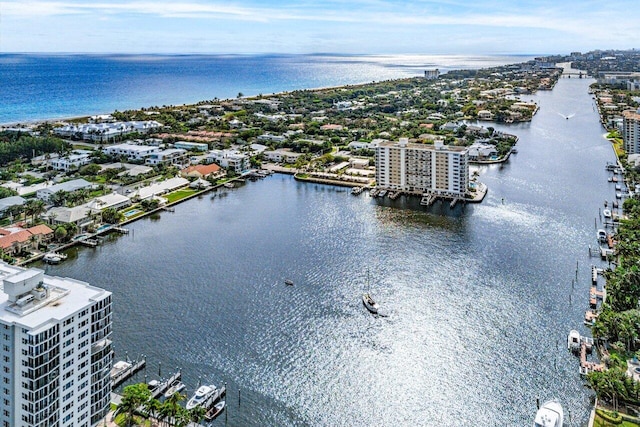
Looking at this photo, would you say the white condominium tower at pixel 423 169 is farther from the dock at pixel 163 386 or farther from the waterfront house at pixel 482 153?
the dock at pixel 163 386

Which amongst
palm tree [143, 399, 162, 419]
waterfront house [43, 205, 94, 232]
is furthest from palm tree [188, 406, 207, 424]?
waterfront house [43, 205, 94, 232]

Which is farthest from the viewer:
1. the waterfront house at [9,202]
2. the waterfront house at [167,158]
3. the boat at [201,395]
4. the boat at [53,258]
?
the waterfront house at [167,158]

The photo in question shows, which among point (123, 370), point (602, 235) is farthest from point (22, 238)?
point (602, 235)

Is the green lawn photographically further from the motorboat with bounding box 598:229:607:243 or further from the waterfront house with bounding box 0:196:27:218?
the motorboat with bounding box 598:229:607:243

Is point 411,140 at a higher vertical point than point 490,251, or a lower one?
higher

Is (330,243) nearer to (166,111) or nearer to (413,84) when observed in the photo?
(166,111)

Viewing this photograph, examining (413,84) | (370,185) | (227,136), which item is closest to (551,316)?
(370,185)

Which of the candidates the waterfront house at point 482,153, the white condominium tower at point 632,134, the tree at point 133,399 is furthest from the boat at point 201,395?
the white condominium tower at point 632,134
